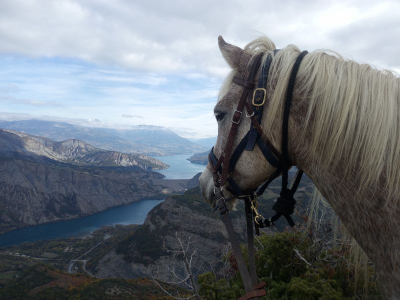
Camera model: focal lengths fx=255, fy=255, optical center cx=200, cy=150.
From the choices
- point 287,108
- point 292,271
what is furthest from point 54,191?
point 287,108

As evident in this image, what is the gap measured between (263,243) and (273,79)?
6.74 m

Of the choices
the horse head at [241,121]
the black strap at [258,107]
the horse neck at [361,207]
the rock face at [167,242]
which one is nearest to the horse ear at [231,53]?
the horse head at [241,121]

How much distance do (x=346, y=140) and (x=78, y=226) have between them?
4584 inches

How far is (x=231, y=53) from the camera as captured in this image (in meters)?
1.98

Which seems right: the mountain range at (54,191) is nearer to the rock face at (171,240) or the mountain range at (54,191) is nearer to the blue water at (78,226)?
the blue water at (78,226)

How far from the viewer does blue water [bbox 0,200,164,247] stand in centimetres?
9044

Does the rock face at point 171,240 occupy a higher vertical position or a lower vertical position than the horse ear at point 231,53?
lower

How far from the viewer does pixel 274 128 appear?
1.73 meters

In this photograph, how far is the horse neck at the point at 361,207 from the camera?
1.39 metres

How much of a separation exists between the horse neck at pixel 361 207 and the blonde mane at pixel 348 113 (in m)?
0.03

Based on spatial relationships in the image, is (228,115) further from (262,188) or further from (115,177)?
(115,177)

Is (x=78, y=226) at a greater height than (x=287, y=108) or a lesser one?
lesser

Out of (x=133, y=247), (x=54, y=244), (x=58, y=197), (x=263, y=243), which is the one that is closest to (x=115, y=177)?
(x=58, y=197)

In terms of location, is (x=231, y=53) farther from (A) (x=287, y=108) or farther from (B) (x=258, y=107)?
(A) (x=287, y=108)
